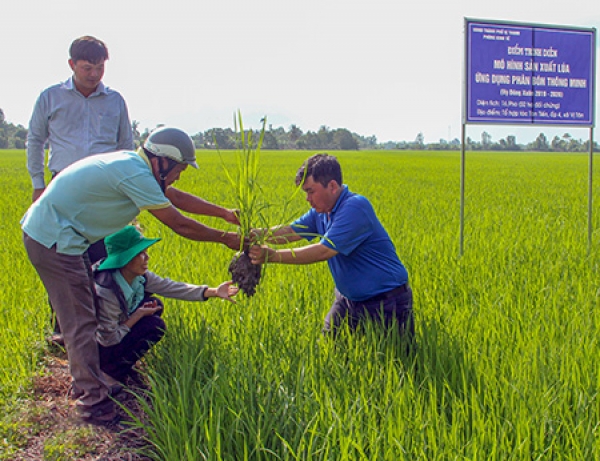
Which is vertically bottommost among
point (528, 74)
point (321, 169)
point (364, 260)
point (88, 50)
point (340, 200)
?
point (364, 260)

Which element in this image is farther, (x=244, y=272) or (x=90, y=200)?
(x=244, y=272)

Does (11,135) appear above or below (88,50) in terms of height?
above

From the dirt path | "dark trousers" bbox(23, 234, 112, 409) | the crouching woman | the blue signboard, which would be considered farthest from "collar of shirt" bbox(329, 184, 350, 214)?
the blue signboard

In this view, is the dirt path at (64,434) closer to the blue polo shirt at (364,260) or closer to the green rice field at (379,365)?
the green rice field at (379,365)

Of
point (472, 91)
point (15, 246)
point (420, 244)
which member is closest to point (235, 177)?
point (420, 244)

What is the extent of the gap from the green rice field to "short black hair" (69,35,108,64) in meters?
1.60

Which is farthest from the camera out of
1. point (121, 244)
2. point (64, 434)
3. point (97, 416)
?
point (121, 244)

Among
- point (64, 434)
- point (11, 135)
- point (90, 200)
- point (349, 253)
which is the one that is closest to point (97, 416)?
point (64, 434)

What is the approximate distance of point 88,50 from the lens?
3.64m

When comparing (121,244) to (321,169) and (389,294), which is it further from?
(389,294)

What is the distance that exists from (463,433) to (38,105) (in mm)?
3281

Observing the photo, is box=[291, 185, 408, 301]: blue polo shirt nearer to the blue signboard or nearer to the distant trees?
the blue signboard

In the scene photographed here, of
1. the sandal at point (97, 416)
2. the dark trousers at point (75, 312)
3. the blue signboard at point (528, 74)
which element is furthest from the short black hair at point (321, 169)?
the blue signboard at point (528, 74)

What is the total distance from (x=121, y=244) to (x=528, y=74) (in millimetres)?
4874
